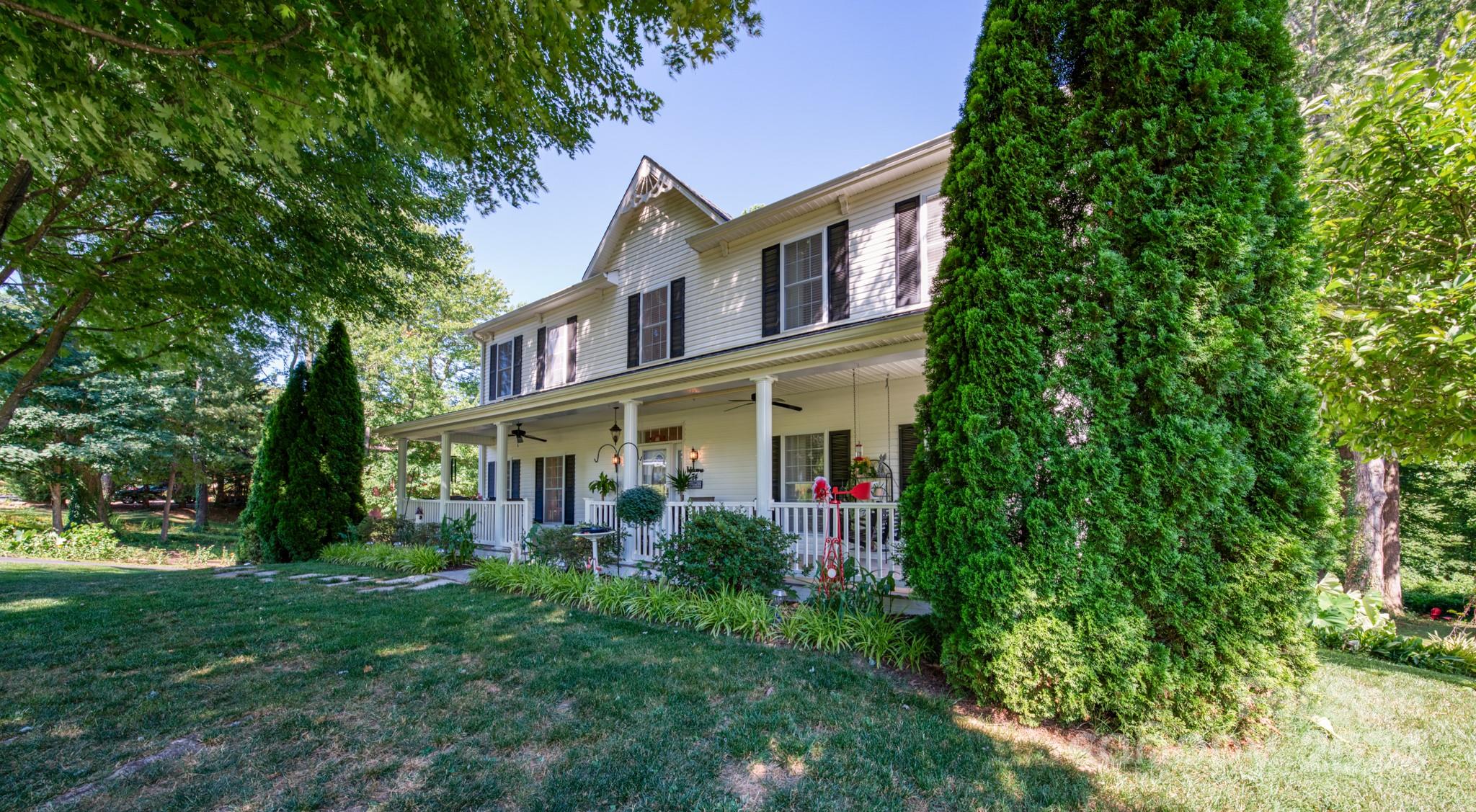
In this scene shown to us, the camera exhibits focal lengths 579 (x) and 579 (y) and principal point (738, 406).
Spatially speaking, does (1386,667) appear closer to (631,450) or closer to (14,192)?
(631,450)

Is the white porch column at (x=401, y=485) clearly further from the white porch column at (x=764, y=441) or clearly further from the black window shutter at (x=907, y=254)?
the black window shutter at (x=907, y=254)

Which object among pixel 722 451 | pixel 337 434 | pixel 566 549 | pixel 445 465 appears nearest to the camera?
pixel 566 549

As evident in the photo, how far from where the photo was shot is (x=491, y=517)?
436 inches

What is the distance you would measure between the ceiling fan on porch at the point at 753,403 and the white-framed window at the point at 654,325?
5.46 ft

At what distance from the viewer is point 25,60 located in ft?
8.79

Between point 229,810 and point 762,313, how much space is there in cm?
815

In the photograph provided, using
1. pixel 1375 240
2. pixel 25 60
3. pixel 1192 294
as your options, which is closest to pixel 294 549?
pixel 25 60

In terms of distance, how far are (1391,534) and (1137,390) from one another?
1228cm

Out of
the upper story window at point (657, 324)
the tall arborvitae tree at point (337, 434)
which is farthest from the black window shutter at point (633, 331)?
the tall arborvitae tree at point (337, 434)

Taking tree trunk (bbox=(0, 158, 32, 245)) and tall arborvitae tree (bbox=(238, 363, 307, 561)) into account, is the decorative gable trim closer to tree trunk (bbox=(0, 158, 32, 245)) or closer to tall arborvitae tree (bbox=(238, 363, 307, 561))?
tall arborvitae tree (bbox=(238, 363, 307, 561))

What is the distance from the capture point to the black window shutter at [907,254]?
793 cm

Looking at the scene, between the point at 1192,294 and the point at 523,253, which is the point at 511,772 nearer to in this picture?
the point at 1192,294

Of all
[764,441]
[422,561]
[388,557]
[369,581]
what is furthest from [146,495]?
[764,441]

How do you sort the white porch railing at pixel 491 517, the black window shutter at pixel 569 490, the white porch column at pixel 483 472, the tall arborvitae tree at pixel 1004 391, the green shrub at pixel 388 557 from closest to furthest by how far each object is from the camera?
the tall arborvitae tree at pixel 1004 391 < the green shrub at pixel 388 557 < the white porch railing at pixel 491 517 < the black window shutter at pixel 569 490 < the white porch column at pixel 483 472
